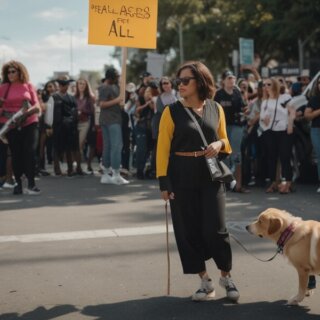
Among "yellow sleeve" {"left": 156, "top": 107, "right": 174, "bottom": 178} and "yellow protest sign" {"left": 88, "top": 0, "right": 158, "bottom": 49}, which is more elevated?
"yellow protest sign" {"left": 88, "top": 0, "right": 158, "bottom": 49}

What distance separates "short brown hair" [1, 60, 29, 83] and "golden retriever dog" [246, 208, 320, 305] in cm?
579

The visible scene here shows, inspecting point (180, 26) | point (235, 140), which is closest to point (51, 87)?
point (235, 140)

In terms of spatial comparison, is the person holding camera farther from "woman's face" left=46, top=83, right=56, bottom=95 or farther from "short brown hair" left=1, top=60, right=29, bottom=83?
"woman's face" left=46, top=83, right=56, bottom=95

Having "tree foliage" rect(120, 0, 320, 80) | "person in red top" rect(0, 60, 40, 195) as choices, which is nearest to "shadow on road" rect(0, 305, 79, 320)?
"person in red top" rect(0, 60, 40, 195)

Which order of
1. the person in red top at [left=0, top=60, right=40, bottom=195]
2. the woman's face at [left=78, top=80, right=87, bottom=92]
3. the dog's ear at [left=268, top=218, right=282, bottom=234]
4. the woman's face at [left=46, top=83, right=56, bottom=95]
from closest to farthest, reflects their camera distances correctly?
1. the dog's ear at [left=268, top=218, right=282, bottom=234]
2. the person in red top at [left=0, top=60, right=40, bottom=195]
3. the woman's face at [left=78, top=80, right=87, bottom=92]
4. the woman's face at [left=46, top=83, right=56, bottom=95]

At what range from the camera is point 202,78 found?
4.82m

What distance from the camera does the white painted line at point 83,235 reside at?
7.00 metres

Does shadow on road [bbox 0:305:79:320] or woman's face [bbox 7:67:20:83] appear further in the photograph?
woman's face [bbox 7:67:20:83]

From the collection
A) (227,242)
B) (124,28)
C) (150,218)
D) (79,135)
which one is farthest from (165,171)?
(79,135)

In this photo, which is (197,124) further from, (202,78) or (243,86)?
(243,86)

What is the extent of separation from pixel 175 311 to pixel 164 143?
123 centimetres

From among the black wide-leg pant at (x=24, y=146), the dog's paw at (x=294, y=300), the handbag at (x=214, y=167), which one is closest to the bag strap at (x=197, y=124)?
the handbag at (x=214, y=167)

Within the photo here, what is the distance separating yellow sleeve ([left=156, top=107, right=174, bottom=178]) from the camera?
480cm

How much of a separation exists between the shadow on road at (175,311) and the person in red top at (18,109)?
526 centimetres
